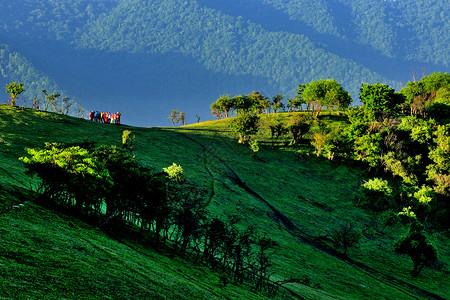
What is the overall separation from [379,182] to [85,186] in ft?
256

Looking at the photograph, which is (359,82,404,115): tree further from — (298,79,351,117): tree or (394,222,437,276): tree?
(394,222,437,276): tree

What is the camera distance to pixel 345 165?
359 ft

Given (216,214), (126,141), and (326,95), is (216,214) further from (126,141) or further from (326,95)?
(326,95)

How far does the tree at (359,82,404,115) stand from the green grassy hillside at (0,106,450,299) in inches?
786

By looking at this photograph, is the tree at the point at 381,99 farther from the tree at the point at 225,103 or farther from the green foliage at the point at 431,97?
the tree at the point at 225,103

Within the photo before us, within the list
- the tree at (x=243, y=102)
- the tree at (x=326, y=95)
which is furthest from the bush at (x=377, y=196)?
the tree at (x=243, y=102)

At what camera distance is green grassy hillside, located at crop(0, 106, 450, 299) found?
1431 centimetres

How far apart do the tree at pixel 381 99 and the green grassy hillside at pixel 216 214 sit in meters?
20.0

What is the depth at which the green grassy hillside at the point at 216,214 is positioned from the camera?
1431 cm

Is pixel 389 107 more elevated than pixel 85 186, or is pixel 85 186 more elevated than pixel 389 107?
pixel 389 107

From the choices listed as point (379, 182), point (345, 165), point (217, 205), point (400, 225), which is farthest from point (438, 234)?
point (217, 205)

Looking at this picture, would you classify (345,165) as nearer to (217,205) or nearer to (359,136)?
(359,136)

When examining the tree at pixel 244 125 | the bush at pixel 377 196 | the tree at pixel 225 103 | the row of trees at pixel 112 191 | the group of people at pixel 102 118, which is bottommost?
the row of trees at pixel 112 191

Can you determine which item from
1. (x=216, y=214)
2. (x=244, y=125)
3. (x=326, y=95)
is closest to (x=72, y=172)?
(x=216, y=214)
